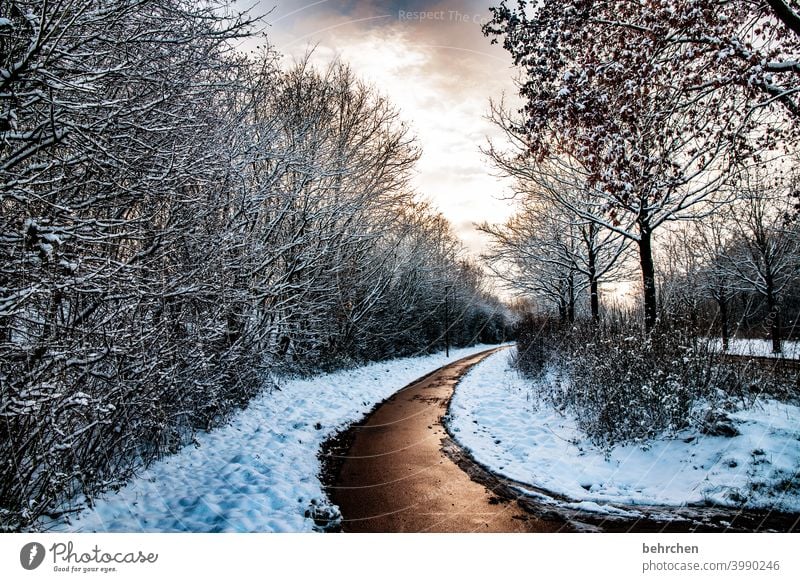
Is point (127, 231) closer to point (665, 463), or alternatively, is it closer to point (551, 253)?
point (665, 463)

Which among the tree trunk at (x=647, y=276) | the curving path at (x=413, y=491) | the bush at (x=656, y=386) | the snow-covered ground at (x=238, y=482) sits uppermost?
the tree trunk at (x=647, y=276)

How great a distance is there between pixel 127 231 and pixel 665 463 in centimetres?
691

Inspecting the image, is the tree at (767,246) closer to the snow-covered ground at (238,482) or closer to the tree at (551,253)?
the tree at (551,253)

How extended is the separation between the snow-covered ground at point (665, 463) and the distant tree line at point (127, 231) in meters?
4.79

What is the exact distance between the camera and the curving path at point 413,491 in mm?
3816

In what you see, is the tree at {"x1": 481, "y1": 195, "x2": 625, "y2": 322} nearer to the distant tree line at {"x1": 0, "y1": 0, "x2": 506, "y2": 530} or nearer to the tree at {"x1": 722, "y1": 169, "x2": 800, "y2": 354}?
the tree at {"x1": 722, "y1": 169, "x2": 800, "y2": 354}

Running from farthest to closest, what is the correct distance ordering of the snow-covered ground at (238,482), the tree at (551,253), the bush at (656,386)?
the tree at (551,253) < the bush at (656,386) < the snow-covered ground at (238,482)

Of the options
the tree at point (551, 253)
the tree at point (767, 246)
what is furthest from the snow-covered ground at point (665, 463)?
the tree at point (767, 246)

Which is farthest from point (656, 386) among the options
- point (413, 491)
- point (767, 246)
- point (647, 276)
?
point (767, 246)

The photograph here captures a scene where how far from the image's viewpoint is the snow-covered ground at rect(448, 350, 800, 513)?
12.7 ft

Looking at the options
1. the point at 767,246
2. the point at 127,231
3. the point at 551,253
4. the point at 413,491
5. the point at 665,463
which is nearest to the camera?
the point at 127,231

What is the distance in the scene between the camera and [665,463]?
A: 4734mm
